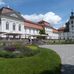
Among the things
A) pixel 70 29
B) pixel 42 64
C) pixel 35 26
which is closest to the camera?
pixel 42 64

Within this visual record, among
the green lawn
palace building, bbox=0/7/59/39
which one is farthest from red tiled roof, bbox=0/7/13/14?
the green lawn

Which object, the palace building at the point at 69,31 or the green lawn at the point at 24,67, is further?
the palace building at the point at 69,31

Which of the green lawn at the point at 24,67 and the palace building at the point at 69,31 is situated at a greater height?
the palace building at the point at 69,31

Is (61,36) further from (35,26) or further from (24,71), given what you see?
(24,71)

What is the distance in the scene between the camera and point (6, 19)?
71.1m

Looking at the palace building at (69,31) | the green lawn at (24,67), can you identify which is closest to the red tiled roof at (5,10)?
the palace building at (69,31)

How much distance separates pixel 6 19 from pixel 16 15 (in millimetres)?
6234

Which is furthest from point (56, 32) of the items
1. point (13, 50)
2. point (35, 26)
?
point (13, 50)

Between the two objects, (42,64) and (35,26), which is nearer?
(42,64)

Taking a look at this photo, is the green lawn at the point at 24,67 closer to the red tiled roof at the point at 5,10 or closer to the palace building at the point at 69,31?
the red tiled roof at the point at 5,10

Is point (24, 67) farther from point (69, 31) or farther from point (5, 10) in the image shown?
point (69, 31)

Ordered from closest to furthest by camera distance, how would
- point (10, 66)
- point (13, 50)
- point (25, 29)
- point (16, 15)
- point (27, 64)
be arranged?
point (10, 66) < point (27, 64) < point (13, 50) < point (16, 15) < point (25, 29)

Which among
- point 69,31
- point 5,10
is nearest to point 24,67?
point 5,10

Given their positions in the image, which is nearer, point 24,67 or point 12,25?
point 24,67
